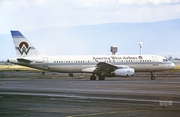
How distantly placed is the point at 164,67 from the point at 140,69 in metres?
3.25

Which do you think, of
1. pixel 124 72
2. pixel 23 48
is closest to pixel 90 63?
pixel 124 72

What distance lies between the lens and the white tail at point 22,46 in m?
52.9

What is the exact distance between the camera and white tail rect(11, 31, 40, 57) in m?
52.9

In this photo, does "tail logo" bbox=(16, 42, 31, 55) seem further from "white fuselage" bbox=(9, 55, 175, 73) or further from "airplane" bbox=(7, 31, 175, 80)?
"white fuselage" bbox=(9, 55, 175, 73)

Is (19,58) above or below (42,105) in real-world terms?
above

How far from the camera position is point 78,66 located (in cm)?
5131

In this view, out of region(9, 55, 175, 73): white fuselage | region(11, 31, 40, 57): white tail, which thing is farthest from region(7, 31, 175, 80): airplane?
region(11, 31, 40, 57): white tail

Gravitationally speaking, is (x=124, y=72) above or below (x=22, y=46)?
below

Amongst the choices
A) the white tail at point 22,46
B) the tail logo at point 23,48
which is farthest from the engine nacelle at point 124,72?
the tail logo at point 23,48

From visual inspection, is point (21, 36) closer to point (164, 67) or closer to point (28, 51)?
point (28, 51)

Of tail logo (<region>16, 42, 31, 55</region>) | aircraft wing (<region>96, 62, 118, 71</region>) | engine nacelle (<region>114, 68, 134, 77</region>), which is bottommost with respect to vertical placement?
engine nacelle (<region>114, 68, 134, 77</region>)

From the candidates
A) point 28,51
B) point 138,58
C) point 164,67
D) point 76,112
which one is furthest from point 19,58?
point 76,112

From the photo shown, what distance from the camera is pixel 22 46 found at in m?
53.1

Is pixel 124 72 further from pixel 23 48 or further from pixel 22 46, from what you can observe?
pixel 22 46
